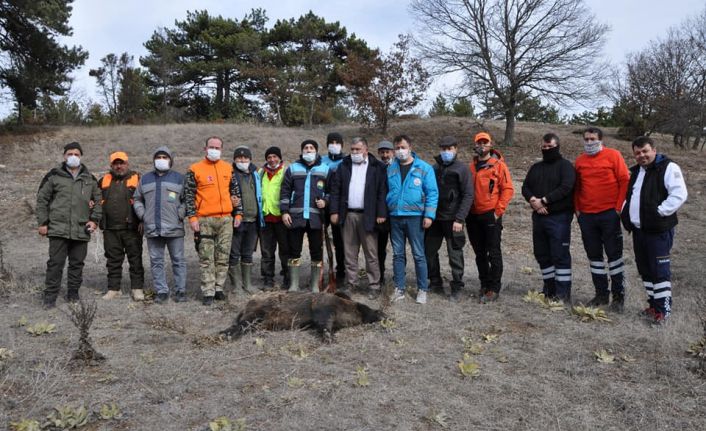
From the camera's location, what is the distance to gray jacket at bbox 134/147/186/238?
19.7ft

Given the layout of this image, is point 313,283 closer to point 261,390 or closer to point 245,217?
point 245,217

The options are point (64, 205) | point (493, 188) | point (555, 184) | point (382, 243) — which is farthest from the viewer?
point (382, 243)

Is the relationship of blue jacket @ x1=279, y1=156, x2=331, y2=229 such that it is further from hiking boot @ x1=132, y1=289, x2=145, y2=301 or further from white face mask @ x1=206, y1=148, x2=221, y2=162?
hiking boot @ x1=132, y1=289, x2=145, y2=301

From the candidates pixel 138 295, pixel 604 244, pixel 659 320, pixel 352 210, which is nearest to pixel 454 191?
pixel 352 210

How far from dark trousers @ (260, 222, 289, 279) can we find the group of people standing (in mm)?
127

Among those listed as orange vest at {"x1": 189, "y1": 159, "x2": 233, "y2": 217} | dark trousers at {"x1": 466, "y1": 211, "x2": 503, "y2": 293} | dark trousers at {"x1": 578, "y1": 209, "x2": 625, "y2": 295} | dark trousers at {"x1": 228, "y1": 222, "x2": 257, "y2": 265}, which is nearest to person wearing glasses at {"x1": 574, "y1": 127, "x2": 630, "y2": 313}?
dark trousers at {"x1": 578, "y1": 209, "x2": 625, "y2": 295}

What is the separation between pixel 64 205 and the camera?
5.93 metres

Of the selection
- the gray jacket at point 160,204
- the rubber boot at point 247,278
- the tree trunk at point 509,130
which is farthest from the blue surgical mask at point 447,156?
the tree trunk at point 509,130

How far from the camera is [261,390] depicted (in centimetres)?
368

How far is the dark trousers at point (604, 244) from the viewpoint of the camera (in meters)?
5.55

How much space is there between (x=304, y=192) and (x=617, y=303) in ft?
12.8

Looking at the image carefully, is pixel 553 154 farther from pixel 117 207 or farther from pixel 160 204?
pixel 117 207

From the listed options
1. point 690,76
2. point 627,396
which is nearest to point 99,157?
point 627,396

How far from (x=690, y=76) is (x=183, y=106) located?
29164 millimetres
